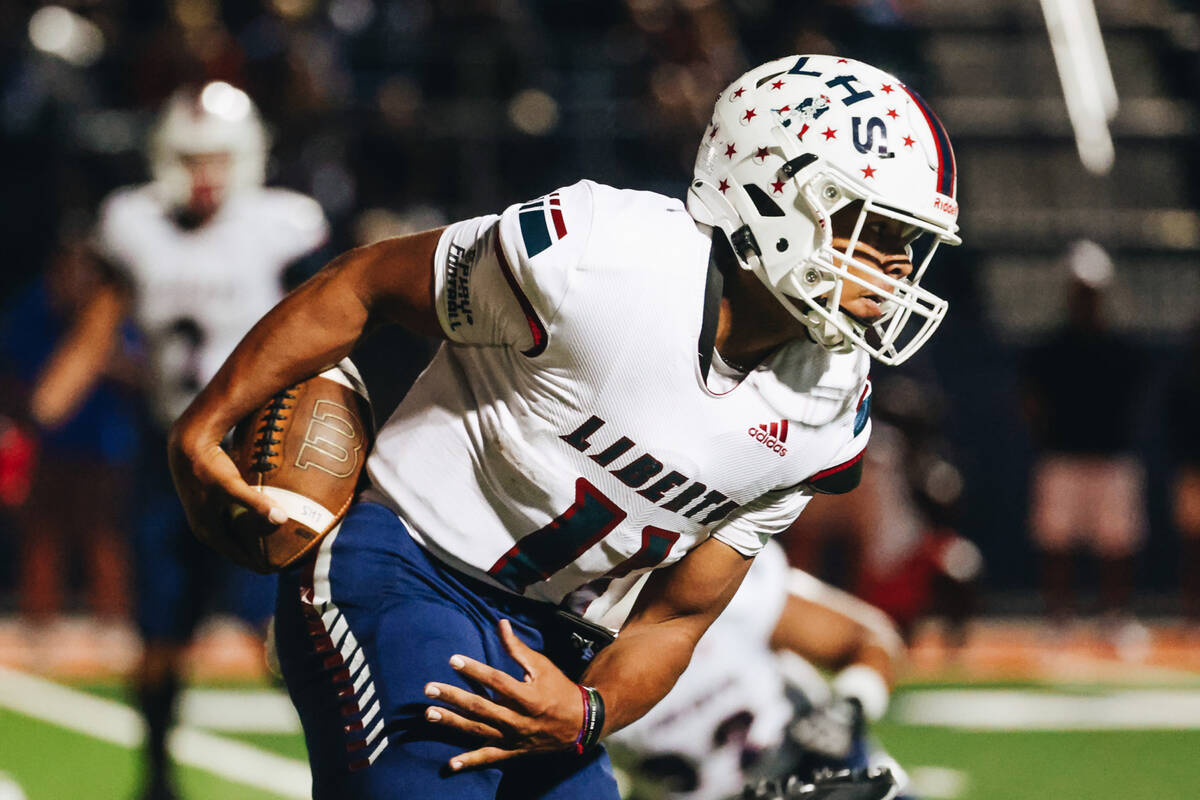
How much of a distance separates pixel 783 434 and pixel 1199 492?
6762 millimetres

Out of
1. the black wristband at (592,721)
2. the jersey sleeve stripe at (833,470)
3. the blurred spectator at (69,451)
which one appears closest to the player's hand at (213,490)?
the black wristband at (592,721)

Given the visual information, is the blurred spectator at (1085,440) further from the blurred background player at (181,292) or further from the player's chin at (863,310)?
the player's chin at (863,310)

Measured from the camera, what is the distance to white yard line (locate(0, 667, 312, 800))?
515cm

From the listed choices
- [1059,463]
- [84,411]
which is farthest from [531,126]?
[1059,463]

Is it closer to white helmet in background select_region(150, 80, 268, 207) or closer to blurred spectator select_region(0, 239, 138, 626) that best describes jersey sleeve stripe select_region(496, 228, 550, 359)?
white helmet in background select_region(150, 80, 268, 207)

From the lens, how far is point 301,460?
2537 mm

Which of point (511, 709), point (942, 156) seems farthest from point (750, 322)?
point (511, 709)

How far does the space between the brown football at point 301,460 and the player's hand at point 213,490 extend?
2 cm

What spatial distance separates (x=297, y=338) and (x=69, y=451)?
20.5 feet

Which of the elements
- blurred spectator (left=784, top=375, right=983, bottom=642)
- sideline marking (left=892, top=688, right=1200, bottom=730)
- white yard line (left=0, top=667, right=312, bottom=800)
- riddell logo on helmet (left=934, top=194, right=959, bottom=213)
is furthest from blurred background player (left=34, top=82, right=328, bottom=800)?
blurred spectator (left=784, top=375, right=983, bottom=642)

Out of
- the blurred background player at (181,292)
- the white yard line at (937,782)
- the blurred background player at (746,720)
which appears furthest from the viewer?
the white yard line at (937,782)

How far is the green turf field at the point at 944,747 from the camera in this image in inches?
201

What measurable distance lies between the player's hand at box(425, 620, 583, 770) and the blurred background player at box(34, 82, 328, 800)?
2269 mm

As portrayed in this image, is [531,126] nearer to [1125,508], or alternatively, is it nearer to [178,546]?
[1125,508]
